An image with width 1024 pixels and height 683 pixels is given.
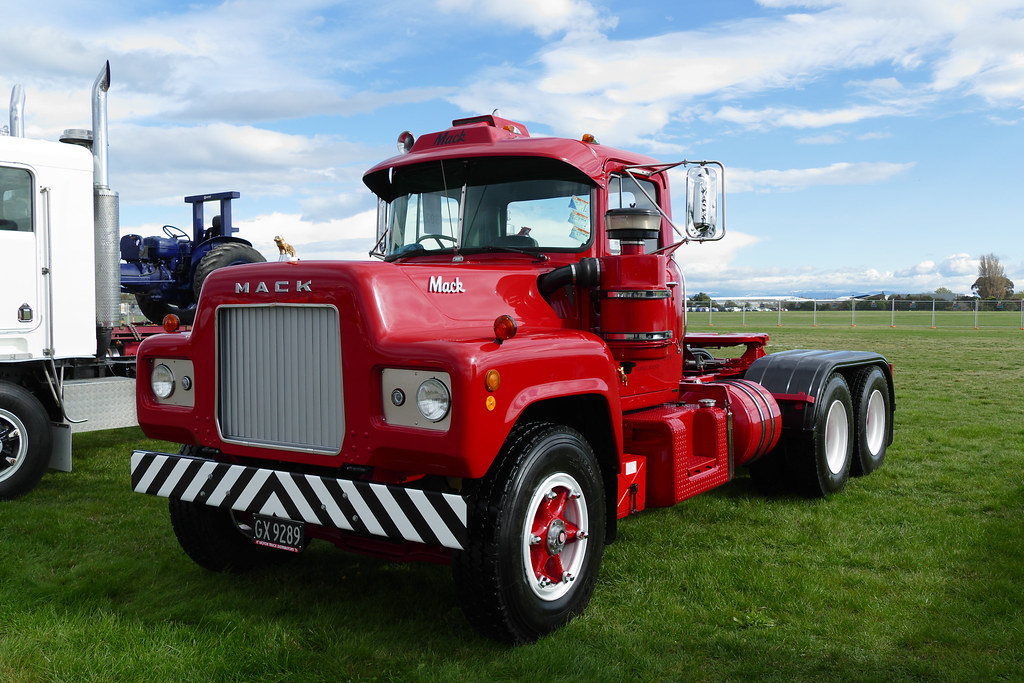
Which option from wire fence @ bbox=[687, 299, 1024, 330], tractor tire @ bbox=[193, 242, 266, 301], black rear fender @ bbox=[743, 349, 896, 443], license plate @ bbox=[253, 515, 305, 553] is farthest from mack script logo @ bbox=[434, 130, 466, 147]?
wire fence @ bbox=[687, 299, 1024, 330]

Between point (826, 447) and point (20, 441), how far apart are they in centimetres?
682

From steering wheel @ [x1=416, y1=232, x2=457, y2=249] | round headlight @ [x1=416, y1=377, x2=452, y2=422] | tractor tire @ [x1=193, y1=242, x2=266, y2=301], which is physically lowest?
round headlight @ [x1=416, y1=377, x2=452, y2=422]

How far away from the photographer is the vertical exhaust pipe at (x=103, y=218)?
8.05 metres

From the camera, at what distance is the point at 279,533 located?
14.2 ft

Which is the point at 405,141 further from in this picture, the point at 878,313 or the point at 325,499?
the point at 878,313

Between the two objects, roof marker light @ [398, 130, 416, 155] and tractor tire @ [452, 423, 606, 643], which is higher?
roof marker light @ [398, 130, 416, 155]

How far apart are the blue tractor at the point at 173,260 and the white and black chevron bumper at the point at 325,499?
7.89 m

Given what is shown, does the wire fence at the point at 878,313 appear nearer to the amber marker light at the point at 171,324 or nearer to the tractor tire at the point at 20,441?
the tractor tire at the point at 20,441

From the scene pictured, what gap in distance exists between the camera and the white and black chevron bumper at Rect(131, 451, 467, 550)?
147 inches

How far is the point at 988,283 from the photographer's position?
70.4 meters

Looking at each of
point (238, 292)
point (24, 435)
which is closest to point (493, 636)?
point (238, 292)

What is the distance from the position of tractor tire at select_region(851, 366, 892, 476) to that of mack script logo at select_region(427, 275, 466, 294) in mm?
4796

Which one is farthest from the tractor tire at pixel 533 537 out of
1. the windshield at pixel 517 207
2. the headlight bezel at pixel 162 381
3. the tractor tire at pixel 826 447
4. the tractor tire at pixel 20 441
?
the tractor tire at pixel 20 441

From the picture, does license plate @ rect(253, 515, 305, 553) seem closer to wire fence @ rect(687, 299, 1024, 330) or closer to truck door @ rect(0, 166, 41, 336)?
truck door @ rect(0, 166, 41, 336)
